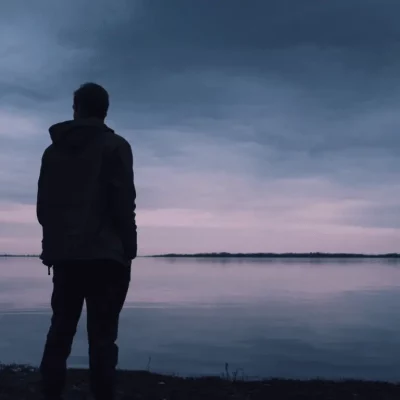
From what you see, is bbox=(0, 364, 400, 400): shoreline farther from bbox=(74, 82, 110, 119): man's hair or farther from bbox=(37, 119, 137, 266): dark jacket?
bbox=(74, 82, 110, 119): man's hair

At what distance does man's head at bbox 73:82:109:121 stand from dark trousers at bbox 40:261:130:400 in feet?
3.77

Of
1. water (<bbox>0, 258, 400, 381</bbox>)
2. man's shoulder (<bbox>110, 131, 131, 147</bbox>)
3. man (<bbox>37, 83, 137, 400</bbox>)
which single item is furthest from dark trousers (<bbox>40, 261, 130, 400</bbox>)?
water (<bbox>0, 258, 400, 381</bbox>)

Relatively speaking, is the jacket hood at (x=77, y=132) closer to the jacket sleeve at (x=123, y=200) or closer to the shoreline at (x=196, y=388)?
the jacket sleeve at (x=123, y=200)

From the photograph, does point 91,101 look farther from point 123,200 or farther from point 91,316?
point 91,316

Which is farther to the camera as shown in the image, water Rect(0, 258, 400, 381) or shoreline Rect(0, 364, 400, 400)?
water Rect(0, 258, 400, 381)

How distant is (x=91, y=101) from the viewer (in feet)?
14.6

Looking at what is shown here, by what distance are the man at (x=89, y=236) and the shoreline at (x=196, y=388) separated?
2103mm

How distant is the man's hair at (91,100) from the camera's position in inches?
175

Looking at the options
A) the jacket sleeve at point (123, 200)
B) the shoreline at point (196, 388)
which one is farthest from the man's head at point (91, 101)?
the shoreline at point (196, 388)

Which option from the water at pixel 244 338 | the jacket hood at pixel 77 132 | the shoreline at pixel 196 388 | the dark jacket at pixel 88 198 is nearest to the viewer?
the dark jacket at pixel 88 198

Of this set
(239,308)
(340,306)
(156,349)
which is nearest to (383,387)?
(156,349)

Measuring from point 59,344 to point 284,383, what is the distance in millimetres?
4277

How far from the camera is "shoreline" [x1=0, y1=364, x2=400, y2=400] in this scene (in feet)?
21.1

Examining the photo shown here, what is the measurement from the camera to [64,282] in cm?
423
